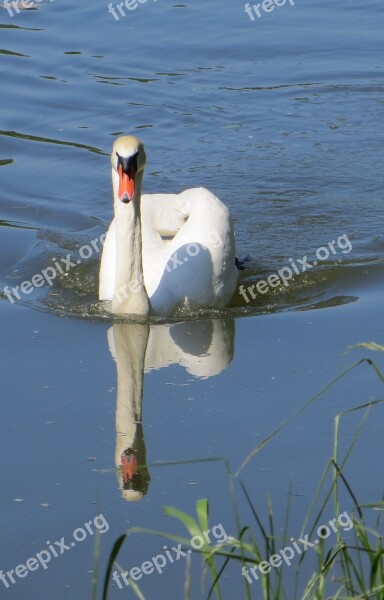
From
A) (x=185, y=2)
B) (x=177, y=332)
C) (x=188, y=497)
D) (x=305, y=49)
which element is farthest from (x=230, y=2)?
(x=188, y=497)

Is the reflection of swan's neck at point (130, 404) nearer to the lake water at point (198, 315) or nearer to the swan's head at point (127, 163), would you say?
the lake water at point (198, 315)

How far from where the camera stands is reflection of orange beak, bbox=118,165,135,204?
7.81m

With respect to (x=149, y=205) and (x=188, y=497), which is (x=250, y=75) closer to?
(x=149, y=205)

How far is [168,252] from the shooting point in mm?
8562
